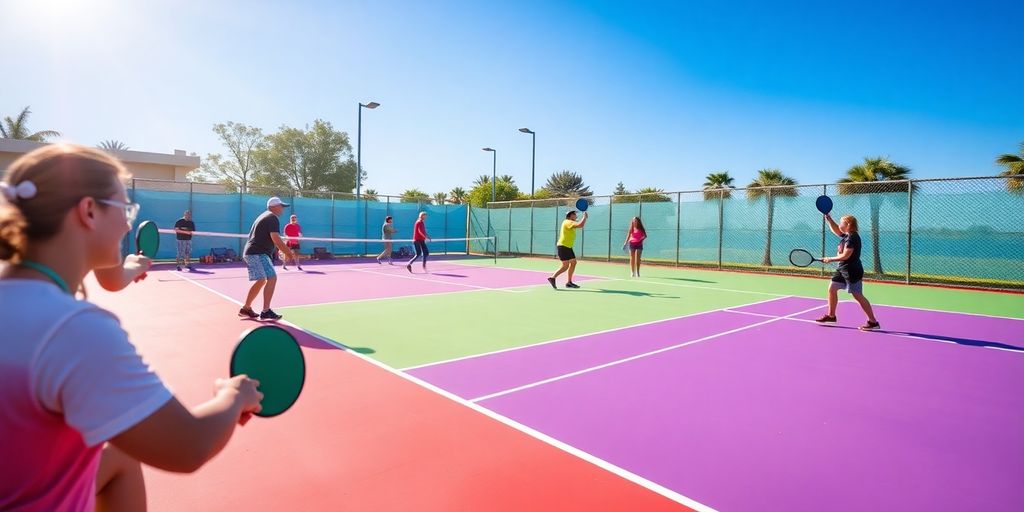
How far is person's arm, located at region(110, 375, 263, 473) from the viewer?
3.79ft

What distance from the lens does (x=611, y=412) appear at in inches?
177

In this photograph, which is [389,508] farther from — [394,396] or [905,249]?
[905,249]

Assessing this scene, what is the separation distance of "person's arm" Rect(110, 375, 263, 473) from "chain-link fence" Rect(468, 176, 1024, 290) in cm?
1920

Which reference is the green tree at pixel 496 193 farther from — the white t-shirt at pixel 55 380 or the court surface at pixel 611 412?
the white t-shirt at pixel 55 380

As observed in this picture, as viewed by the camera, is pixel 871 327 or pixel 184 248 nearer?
pixel 871 327

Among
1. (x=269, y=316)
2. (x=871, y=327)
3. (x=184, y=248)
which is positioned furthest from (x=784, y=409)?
(x=184, y=248)

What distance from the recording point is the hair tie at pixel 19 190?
1.22 meters

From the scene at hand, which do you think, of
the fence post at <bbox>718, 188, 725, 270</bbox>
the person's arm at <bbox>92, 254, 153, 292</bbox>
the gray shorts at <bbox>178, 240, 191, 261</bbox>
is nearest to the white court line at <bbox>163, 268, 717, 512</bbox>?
the person's arm at <bbox>92, 254, 153, 292</bbox>

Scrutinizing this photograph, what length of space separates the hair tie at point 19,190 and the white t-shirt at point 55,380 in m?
0.20

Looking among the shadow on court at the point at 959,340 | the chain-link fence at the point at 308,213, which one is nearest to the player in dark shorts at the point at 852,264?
the shadow on court at the point at 959,340

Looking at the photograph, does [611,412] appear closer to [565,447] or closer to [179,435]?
[565,447]

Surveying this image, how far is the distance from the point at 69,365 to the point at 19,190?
0.46 m

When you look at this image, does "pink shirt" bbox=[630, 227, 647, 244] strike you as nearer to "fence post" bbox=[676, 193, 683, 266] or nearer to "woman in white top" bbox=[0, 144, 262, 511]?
"fence post" bbox=[676, 193, 683, 266]

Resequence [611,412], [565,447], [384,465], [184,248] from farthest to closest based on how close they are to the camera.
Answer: [184,248]
[611,412]
[565,447]
[384,465]
